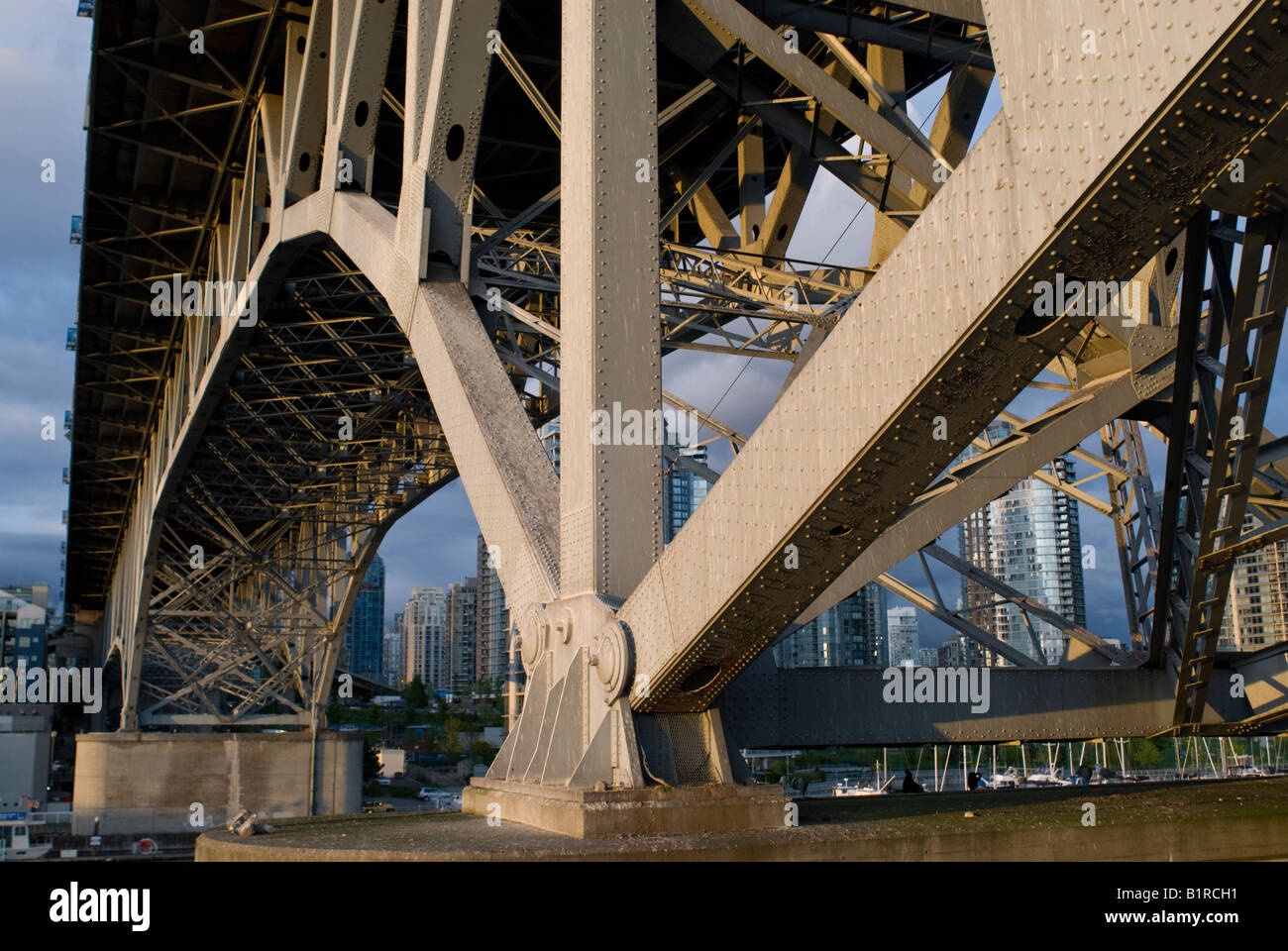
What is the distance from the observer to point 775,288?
47.8ft

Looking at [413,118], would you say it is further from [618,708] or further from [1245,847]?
[1245,847]

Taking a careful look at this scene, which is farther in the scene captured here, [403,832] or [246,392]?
[246,392]

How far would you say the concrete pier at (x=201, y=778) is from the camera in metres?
41.4

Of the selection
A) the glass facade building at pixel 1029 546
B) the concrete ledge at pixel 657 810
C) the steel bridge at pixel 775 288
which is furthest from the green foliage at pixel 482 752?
the concrete ledge at pixel 657 810

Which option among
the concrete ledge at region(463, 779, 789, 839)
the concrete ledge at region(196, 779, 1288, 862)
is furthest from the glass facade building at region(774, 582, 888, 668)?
the concrete ledge at region(463, 779, 789, 839)

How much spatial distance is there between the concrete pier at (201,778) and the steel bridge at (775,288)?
24684 mm

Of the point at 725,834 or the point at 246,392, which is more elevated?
the point at 246,392

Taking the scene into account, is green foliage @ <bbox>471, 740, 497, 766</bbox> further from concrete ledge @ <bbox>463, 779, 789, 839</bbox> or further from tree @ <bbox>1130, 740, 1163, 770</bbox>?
concrete ledge @ <bbox>463, 779, 789, 839</bbox>

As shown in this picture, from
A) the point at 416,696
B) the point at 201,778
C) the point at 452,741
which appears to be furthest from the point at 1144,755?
the point at 416,696

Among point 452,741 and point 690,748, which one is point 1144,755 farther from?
point 690,748

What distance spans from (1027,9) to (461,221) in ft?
24.1

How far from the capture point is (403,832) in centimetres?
752

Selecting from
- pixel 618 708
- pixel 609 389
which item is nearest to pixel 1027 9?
pixel 609 389

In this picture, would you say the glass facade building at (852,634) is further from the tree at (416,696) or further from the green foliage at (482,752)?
the tree at (416,696)
